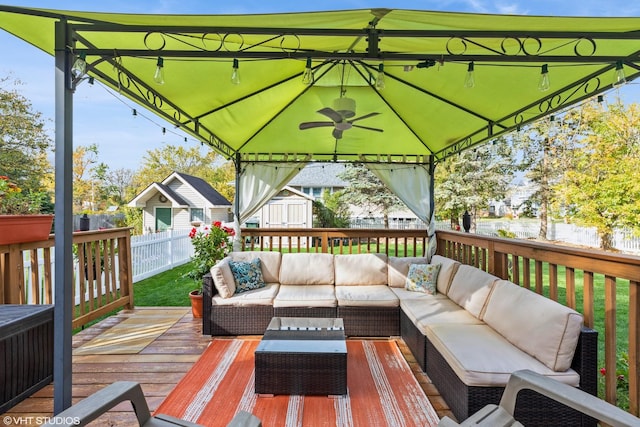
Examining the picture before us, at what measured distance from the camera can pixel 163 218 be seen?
1427cm

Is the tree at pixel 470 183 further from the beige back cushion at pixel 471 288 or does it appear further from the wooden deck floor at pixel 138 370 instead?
the wooden deck floor at pixel 138 370

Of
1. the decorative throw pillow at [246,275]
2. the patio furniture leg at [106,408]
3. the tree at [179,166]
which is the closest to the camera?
the patio furniture leg at [106,408]

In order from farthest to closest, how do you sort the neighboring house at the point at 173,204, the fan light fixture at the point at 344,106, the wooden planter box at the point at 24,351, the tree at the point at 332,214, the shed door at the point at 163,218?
the tree at the point at 332,214
the shed door at the point at 163,218
the neighboring house at the point at 173,204
the fan light fixture at the point at 344,106
the wooden planter box at the point at 24,351

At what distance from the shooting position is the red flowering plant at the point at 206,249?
4.43 metres

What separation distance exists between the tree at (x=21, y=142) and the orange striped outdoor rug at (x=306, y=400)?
1455cm

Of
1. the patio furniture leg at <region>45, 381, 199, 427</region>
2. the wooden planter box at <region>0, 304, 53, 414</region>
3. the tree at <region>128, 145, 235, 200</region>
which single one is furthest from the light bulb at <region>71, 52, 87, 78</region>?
the tree at <region>128, 145, 235, 200</region>

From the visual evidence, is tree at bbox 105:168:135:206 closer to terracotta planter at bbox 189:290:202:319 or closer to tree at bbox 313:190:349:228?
tree at bbox 313:190:349:228

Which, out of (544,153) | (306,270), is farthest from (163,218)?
(544,153)

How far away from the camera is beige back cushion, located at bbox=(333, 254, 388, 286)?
4426 millimetres

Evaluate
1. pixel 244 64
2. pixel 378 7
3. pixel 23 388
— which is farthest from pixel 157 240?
pixel 378 7

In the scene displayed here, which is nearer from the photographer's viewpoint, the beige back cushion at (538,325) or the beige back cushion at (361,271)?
the beige back cushion at (538,325)

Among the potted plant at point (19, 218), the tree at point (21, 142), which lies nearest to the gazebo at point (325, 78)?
the potted plant at point (19, 218)

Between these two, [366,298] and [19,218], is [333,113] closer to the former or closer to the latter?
[366,298]

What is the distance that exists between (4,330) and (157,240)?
194 inches
